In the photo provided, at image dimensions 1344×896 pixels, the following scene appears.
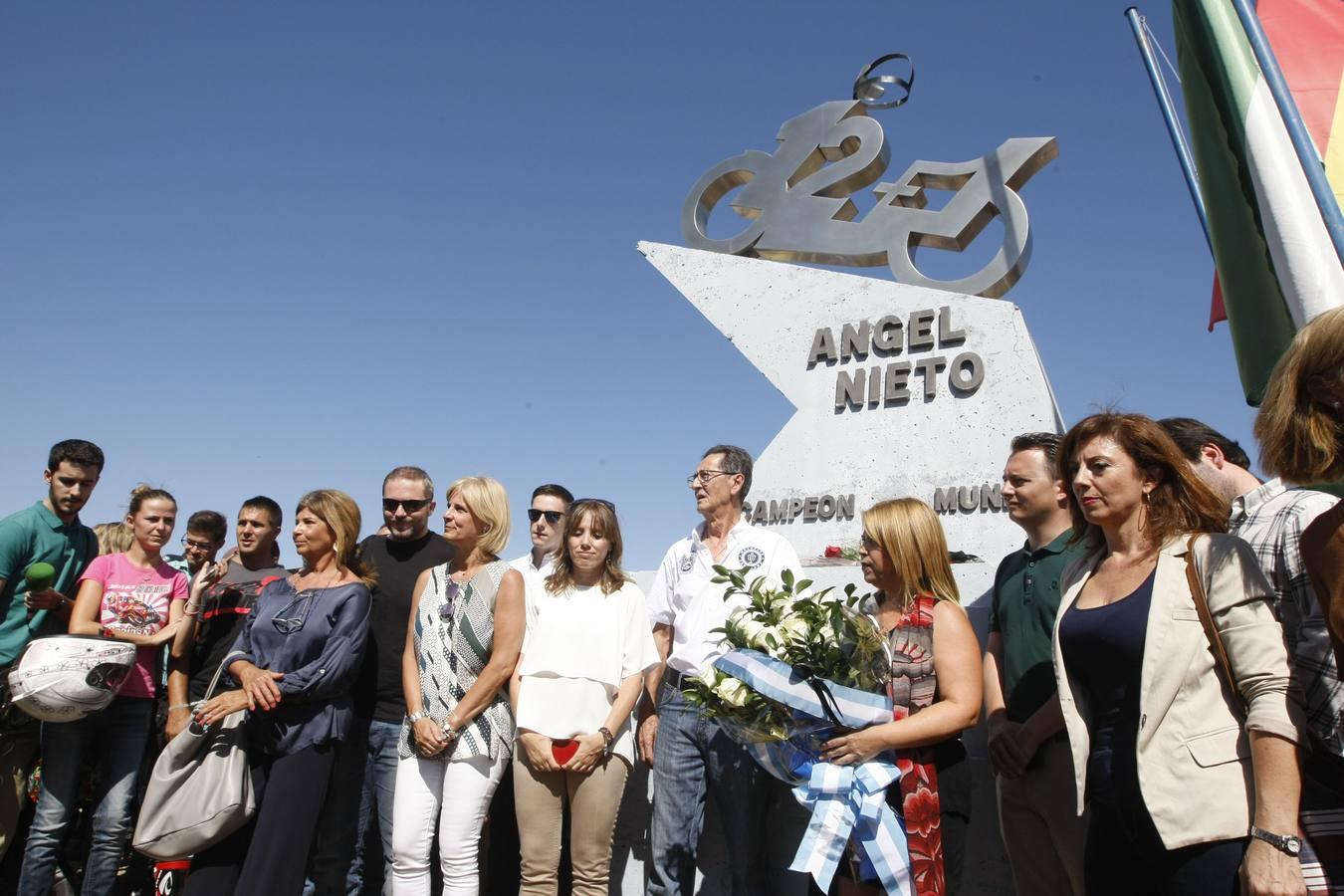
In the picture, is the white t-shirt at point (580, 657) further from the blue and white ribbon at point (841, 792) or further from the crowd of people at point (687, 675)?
the blue and white ribbon at point (841, 792)

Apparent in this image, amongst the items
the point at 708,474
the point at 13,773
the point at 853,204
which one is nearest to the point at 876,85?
the point at 853,204

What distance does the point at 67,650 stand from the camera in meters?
3.77

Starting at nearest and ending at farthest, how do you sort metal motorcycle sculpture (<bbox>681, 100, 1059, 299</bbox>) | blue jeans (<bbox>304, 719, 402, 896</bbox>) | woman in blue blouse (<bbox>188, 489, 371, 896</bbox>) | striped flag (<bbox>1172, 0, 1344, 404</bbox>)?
striped flag (<bbox>1172, 0, 1344, 404</bbox>), woman in blue blouse (<bbox>188, 489, 371, 896</bbox>), blue jeans (<bbox>304, 719, 402, 896</bbox>), metal motorcycle sculpture (<bbox>681, 100, 1059, 299</bbox>)

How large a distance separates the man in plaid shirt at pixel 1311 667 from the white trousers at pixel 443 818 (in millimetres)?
2676

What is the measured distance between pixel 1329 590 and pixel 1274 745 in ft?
1.08

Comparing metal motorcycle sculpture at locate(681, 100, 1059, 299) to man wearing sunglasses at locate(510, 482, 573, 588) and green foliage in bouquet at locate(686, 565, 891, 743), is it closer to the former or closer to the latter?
man wearing sunglasses at locate(510, 482, 573, 588)

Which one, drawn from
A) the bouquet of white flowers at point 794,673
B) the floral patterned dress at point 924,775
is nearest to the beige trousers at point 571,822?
the bouquet of white flowers at point 794,673

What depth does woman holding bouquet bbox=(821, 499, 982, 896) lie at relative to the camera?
2.68 meters

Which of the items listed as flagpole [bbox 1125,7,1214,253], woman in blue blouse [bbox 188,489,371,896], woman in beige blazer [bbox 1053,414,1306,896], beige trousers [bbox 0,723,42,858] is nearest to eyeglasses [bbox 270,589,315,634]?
woman in blue blouse [bbox 188,489,371,896]

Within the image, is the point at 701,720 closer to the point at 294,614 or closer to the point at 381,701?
the point at 381,701

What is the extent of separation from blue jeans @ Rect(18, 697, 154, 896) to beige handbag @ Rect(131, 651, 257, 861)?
917 millimetres

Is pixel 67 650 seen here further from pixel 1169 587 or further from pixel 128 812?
pixel 1169 587

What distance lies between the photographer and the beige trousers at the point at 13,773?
4203 mm

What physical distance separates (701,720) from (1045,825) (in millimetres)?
1239
